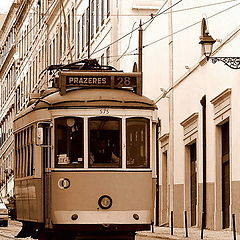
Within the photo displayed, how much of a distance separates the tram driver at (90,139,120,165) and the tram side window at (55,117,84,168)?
0.23 metres

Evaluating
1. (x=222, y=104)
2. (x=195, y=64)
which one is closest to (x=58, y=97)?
(x=222, y=104)

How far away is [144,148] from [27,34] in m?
66.1

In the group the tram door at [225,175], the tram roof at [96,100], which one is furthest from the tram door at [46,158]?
the tram door at [225,175]

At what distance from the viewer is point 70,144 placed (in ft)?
65.0

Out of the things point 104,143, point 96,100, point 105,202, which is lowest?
point 105,202

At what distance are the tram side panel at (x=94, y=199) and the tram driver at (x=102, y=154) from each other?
0.79 feet

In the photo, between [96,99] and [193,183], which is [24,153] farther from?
[193,183]

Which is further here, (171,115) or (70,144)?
(171,115)

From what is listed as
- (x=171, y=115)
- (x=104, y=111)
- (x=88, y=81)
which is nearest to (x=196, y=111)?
(x=171, y=115)

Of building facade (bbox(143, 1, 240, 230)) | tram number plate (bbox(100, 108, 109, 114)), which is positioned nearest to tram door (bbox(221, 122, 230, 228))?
building facade (bbox(143, 1, 240, 230))

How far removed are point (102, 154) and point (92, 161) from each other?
0.24 metres

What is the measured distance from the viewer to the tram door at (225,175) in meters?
32.7

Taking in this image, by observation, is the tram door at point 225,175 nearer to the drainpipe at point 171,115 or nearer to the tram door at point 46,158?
the drainpipe at point 171,115

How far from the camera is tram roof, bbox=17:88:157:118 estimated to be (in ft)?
65.6
